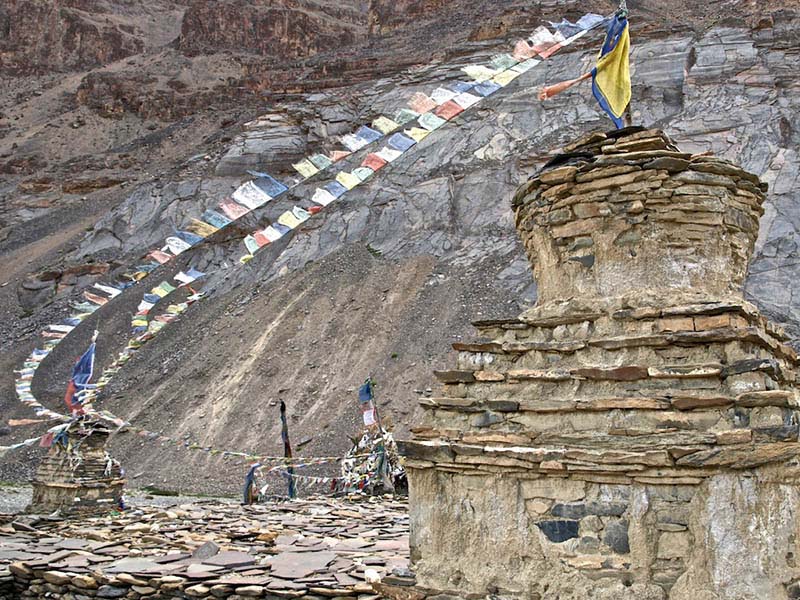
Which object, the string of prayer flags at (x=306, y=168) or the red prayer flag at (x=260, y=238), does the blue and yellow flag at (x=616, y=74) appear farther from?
the red prayer flag at (x=260, y=238)

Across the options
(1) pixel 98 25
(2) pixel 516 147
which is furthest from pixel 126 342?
(1) pixel 98 25

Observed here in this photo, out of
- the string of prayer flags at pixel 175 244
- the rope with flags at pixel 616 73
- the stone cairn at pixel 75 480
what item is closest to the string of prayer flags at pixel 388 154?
the string of prayer flags at pixel 175 244

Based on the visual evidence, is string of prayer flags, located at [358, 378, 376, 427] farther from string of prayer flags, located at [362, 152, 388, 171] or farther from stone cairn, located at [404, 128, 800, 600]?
stone cairn, located at [404, 128, 800, 600]

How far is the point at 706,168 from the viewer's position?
240 inches

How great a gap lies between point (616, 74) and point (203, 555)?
291 inches

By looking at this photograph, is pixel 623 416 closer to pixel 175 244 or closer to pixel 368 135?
pixel 175 244

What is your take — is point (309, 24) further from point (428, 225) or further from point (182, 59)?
point (428, 225)

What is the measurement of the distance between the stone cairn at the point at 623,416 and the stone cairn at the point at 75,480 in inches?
458

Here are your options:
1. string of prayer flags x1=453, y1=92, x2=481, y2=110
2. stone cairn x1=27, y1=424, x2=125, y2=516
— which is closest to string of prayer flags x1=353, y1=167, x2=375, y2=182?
string of prayer flags x1=453, y1=92, x2=481, y2=110

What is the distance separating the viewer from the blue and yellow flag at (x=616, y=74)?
7664 mm

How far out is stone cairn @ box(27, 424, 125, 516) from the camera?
15.3 metres

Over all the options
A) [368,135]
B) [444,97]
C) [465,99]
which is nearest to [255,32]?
[368,135]

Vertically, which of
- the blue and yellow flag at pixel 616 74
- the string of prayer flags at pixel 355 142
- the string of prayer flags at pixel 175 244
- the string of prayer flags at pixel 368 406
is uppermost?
the string of prayer flags at pixel 355 142

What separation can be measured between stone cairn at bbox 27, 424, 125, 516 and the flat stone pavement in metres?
0.84
